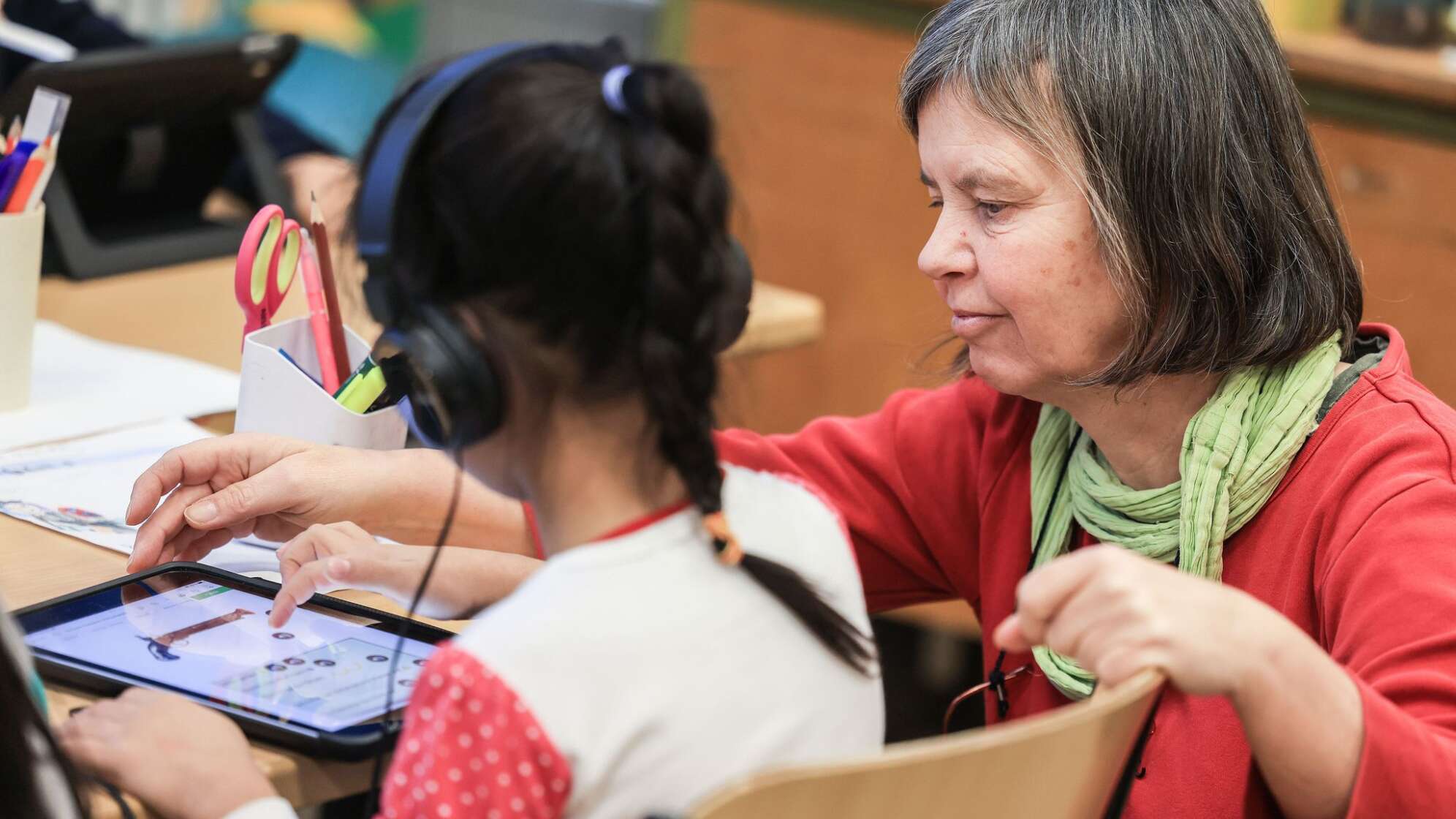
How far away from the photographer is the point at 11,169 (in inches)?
46.3

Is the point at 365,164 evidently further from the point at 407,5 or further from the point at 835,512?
the point at 407,5

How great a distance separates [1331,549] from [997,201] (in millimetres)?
305

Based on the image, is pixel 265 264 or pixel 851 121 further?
pixel 851 121

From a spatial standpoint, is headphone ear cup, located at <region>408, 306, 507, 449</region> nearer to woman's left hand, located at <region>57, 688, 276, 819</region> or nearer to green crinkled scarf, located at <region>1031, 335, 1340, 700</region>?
woman's left hand, located at <region>57, 688, 276, 819</region>

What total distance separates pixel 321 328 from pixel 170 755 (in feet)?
1.45

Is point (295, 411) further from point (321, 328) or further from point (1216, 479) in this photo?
point (1216, 479)

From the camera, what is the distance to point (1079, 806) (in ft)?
2.27

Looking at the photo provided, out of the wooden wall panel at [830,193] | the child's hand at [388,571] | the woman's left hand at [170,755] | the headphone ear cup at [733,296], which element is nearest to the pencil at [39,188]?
the child's hand at [388,571]

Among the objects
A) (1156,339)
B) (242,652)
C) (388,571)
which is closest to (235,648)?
(242,652)

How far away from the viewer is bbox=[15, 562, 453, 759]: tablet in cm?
77

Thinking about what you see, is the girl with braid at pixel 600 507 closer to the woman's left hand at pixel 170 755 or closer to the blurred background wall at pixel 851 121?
the woman's left hand at pixel 170 755

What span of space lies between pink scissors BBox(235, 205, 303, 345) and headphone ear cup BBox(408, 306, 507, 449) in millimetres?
452

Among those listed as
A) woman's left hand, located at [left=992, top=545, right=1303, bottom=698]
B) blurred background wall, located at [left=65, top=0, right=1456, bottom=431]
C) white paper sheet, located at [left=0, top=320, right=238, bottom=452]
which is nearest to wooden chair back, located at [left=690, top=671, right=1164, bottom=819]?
woman's left hand, located at [left=992, top=545, right=1303, bottom=698]

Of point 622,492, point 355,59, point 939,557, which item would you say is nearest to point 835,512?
point 622,492
